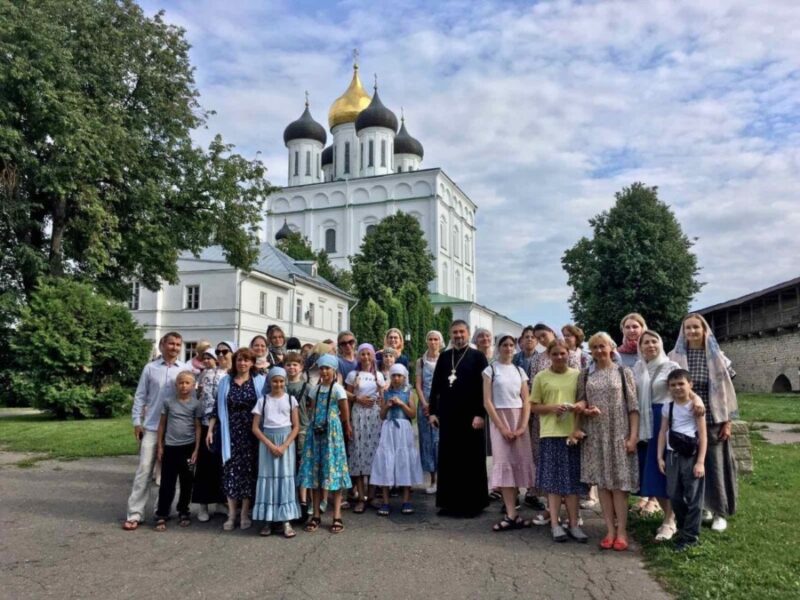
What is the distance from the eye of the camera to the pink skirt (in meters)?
6.35

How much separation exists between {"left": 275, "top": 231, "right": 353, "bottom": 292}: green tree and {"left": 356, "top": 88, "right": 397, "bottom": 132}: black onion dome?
14608mm

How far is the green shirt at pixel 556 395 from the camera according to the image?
5969 mm

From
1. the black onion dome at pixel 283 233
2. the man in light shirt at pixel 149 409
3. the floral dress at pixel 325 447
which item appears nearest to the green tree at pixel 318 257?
the black onion dome at pixel 283 233

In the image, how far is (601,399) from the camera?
5.77 meters

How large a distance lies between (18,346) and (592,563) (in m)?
18.4

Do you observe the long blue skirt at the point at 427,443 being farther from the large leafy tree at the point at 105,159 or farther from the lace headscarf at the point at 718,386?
the large leafy tree at the point at 105,159

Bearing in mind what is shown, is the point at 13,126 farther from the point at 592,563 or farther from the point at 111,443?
the point at 592,563

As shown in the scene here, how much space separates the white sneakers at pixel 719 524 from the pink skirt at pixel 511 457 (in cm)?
162

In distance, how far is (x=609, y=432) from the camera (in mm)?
5734

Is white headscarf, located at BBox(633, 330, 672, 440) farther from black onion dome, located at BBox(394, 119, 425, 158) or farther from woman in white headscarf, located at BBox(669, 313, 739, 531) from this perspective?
black onion dome, located at BBox(394, 119, 425, 158)

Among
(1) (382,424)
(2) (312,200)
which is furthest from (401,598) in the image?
(2) (312,200)

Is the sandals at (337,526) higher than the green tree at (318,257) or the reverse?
the reverse

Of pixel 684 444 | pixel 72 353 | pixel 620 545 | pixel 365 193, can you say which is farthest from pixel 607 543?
pixel 365 193

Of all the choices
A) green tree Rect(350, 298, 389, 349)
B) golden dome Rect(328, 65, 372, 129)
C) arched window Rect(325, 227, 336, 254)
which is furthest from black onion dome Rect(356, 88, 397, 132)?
green tree Rect(350, 298, 389, 349)
